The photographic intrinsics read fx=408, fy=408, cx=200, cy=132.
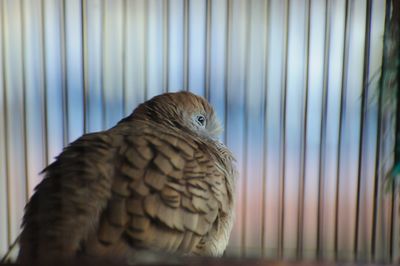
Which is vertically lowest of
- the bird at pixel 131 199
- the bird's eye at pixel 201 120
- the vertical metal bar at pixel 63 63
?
the bird at pixel 131 199

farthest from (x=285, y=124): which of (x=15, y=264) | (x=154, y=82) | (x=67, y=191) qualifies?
(x=15, y=264)

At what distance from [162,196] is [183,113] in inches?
13.7

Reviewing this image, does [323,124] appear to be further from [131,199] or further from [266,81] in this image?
[131,199]

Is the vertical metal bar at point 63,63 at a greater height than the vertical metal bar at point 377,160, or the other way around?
the vertical metal bar at point 63,63

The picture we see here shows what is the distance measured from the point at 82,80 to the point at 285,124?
0.40 meters

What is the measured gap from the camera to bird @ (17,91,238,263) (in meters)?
0.65

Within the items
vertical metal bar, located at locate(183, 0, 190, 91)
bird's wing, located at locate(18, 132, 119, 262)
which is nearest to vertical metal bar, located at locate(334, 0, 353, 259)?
vertical metal bar, located at locate(183, 0, 190, 91)

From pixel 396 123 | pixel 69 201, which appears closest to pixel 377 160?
pixel 396 123

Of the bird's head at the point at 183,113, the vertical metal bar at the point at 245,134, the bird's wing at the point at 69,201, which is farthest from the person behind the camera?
the bird's head at the point at 183,113

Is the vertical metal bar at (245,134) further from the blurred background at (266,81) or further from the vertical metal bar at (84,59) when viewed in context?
the vertical metal bar at (84,59)

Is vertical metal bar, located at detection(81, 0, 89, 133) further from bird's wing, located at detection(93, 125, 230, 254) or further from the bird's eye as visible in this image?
the bird's eye

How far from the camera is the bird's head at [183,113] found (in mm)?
950

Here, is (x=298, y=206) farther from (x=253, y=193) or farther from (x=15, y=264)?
(x=15, y=264)

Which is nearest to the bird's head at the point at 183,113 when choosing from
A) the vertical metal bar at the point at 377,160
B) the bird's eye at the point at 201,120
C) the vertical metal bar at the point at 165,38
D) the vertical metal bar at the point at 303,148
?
the bird's eye at the point at 201,120
